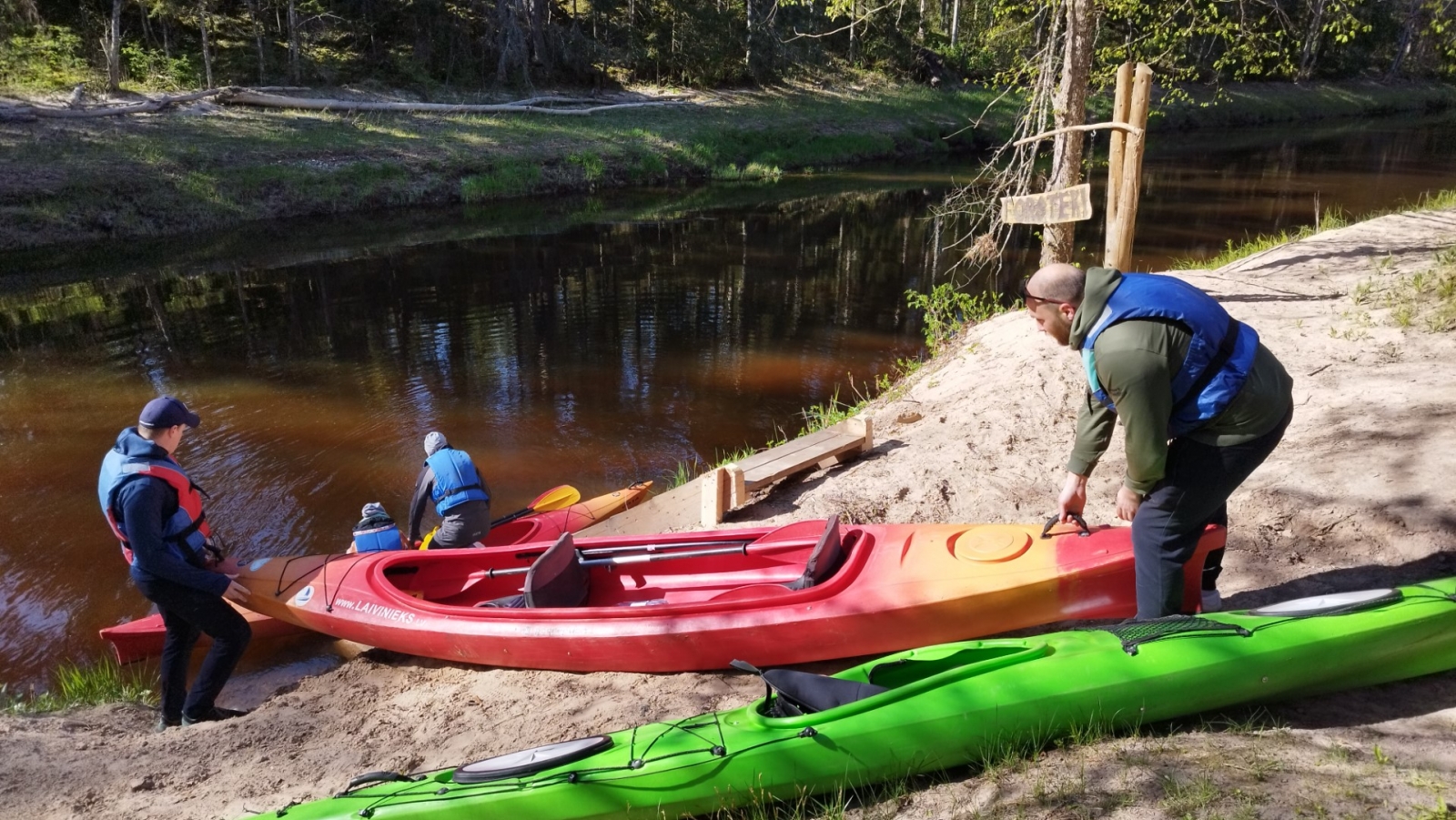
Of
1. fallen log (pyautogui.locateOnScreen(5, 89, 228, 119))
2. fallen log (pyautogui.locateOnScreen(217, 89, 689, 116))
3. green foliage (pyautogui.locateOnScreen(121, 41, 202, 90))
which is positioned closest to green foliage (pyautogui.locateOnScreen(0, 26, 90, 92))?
green foliage (pyautogui.locateOnScreen(121, 41, 202, 90))

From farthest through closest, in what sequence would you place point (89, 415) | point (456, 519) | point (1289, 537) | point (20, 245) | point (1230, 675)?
point (20, 245) → point (89, 415) → point (456, 519) → point (1289, 537) → point (1230, 675)

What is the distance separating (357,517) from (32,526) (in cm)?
238

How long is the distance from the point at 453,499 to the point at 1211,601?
167 inches

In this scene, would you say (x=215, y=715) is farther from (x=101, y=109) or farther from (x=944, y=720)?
(x=101, y=109)

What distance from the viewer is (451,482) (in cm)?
563

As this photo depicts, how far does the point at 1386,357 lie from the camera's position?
6.34 metres

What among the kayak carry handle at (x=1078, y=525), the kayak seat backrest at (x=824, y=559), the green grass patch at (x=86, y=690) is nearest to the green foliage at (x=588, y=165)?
the green grass patch at (x=86, y=690)

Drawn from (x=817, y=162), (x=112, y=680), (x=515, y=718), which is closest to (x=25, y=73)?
(x=817, y=162)

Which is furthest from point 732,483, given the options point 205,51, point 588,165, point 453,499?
point 205,51

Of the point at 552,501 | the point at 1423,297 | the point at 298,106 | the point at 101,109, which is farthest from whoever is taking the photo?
the point at 298,106

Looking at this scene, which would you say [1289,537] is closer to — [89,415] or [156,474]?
[156,474]

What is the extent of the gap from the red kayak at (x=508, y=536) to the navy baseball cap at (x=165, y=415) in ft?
5.31

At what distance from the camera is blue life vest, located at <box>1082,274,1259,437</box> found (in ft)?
10.0

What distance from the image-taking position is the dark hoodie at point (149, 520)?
4.16 meters
